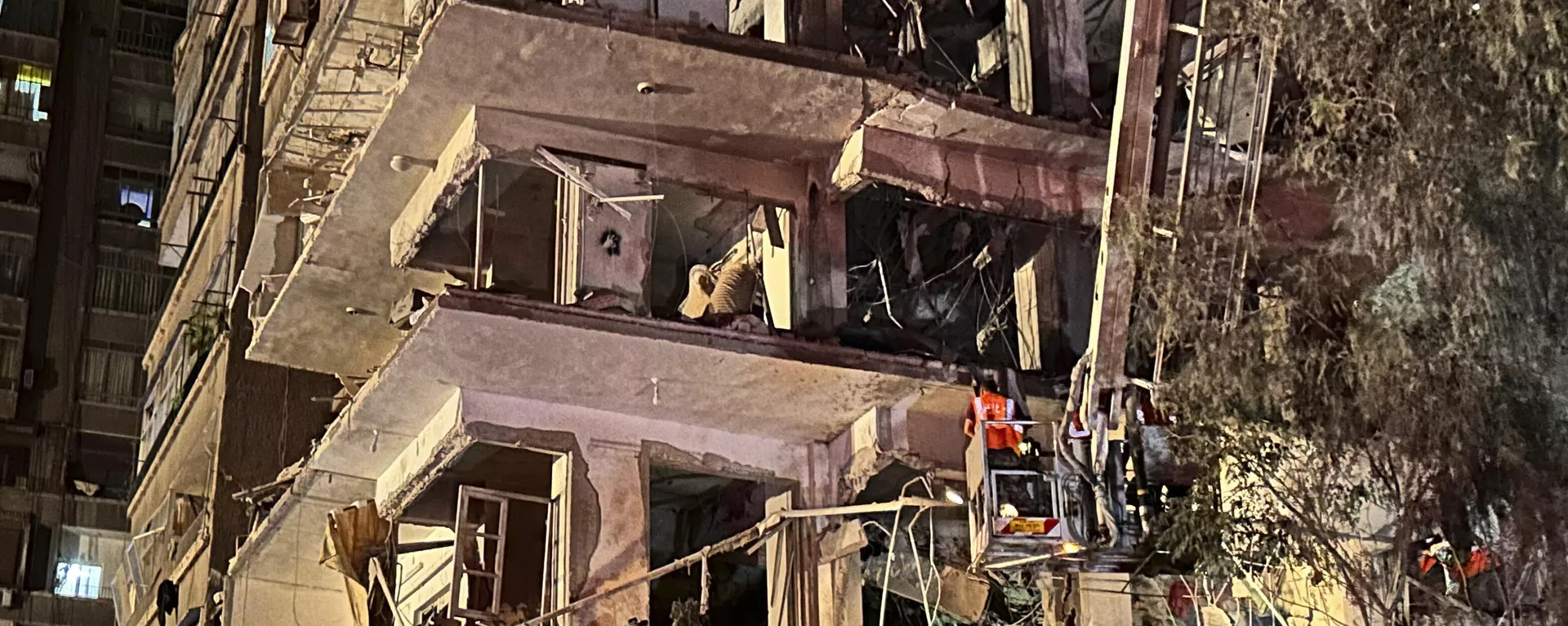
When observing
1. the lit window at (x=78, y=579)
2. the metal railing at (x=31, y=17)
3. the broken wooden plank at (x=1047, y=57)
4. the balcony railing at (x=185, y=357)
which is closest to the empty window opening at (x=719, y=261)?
the broken wooden plank at (x=1047, y=57)

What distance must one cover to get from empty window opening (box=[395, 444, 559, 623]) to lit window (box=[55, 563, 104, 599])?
2086cm

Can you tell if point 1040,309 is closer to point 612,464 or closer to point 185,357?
point 612,464

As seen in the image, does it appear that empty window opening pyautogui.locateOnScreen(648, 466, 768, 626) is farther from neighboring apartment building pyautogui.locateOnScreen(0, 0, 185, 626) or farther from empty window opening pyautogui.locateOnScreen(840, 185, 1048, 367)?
neighboring apartment building pyautogui.locateOnScreen(0, 0, 185, 626)

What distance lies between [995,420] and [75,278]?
3136cm

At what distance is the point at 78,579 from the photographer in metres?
37.0

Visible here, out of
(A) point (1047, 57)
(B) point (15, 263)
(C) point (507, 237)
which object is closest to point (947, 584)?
(A) point (1047, 57)

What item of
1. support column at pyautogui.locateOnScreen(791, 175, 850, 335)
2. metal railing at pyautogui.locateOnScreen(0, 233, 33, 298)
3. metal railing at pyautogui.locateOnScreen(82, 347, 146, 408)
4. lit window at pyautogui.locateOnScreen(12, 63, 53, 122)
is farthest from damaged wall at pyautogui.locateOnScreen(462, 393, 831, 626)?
lit window at pyautogui.locateOnScreen(12, 63, 53, 122)

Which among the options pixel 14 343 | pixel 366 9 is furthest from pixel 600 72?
pixel 14 343

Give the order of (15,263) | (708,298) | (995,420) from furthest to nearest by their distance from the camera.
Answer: (15,263) < (708,298) < (995,420)

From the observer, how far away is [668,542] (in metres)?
21.5

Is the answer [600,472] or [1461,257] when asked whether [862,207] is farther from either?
[1461,257]

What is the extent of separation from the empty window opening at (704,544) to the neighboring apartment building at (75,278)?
20444 millimetres

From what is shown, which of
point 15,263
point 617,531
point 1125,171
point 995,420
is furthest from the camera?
point 15,263

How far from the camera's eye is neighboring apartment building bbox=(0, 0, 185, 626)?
36.8 m
